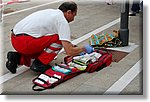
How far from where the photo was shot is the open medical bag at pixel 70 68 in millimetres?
2900

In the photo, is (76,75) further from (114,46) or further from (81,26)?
(81,26)

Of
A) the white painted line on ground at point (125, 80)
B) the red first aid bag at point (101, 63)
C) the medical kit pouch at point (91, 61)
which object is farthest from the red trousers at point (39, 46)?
the white painted line on ground at point (125, 80)

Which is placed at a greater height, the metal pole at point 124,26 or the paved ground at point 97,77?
the metal pole at point 124,26

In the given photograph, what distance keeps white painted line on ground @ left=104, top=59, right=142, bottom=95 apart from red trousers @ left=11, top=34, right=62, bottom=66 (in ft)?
2.40

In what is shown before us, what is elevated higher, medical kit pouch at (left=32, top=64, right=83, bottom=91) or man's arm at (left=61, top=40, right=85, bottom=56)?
man's arm at (left=61, top=40, right=85, bottom=56)

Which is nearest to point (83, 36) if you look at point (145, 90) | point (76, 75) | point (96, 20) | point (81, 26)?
point (81, 26)

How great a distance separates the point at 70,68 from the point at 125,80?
608 mm

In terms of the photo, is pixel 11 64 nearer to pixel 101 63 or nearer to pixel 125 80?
pixel 101 63

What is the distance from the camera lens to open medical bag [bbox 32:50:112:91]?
290cm

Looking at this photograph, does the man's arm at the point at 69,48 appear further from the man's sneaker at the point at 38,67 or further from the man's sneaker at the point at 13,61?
the man's sneaker at the point at 13,61

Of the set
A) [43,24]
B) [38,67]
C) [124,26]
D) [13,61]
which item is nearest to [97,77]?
[38,67]

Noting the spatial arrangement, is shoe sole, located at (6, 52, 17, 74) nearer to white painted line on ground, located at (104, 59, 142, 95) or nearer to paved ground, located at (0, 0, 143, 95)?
paved ground, located at (0, 0, 143, 95)

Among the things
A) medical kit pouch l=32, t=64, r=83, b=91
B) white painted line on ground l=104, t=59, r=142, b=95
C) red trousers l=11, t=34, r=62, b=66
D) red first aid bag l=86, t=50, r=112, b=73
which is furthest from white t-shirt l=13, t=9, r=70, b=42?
white painted line on ground l=104, t=59, r=142, b=95

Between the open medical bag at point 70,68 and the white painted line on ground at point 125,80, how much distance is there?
0.31m
